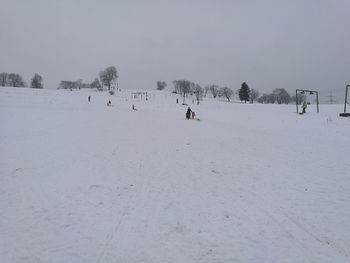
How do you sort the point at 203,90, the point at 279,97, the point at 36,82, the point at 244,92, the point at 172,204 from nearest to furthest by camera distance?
the point at 172,204 → the point at 244,92 → the point at 36,82 → the point at 279,97 → the point at 203,90

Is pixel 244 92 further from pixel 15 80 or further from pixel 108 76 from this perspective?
pixel 15 80

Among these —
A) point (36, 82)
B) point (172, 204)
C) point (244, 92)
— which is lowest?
point (172, 204)

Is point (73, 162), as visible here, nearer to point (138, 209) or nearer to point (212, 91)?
point (138, 209)

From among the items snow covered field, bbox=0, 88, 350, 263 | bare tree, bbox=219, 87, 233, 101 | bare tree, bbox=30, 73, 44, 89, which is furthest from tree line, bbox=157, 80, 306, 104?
snow covered field, bbox=0, 88, 350, 263

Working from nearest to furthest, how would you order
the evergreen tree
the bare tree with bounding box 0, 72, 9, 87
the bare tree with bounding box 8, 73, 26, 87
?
the evergreen tree < the bare tree with bounding box 0, 72, 9, 87 < the bare tree with bounding box 8, 73, 26, 87

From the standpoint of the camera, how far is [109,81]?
424ft

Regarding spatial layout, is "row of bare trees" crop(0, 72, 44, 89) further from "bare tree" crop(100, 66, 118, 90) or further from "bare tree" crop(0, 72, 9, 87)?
"bare tree" crop(100, 66, 118, 90)

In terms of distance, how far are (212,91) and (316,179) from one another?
142 m

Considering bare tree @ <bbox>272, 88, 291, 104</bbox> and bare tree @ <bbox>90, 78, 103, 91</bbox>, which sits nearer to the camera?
bare tree @ <bbox>272, 88, 291, 104</bbox>

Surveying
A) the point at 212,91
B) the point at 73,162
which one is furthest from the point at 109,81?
the point at 73,162

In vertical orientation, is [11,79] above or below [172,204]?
above

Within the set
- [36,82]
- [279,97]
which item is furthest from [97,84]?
[279,97]

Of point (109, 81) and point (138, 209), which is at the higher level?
point (109, 81)

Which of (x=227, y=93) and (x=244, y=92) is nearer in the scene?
(x=244, y=92)
